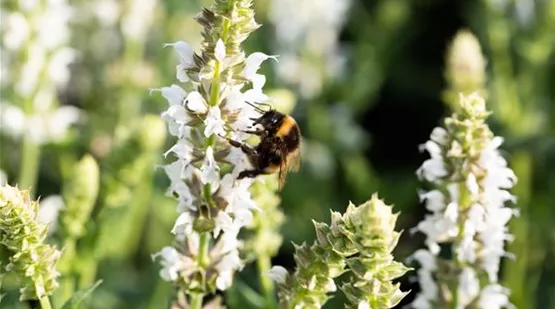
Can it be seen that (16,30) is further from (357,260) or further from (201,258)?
(357,260)

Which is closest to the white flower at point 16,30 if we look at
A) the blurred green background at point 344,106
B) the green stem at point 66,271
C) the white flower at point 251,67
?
the blurred green background at point 344,106

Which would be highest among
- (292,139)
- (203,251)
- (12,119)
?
(12,119)

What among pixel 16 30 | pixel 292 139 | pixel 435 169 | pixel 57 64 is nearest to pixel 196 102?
pixel 292 139

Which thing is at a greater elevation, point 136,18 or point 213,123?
point 136,18

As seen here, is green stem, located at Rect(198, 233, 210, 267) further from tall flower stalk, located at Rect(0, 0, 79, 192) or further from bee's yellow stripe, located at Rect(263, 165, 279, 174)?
tall flower stalk, located at Rect(0, 0, 79, 192)

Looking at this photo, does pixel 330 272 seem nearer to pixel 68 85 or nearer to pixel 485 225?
pixel 485 225

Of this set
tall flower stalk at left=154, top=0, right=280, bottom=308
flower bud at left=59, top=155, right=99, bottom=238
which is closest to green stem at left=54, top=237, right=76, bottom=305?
flower bud at left=59, top=155, right=99, bottom=238
